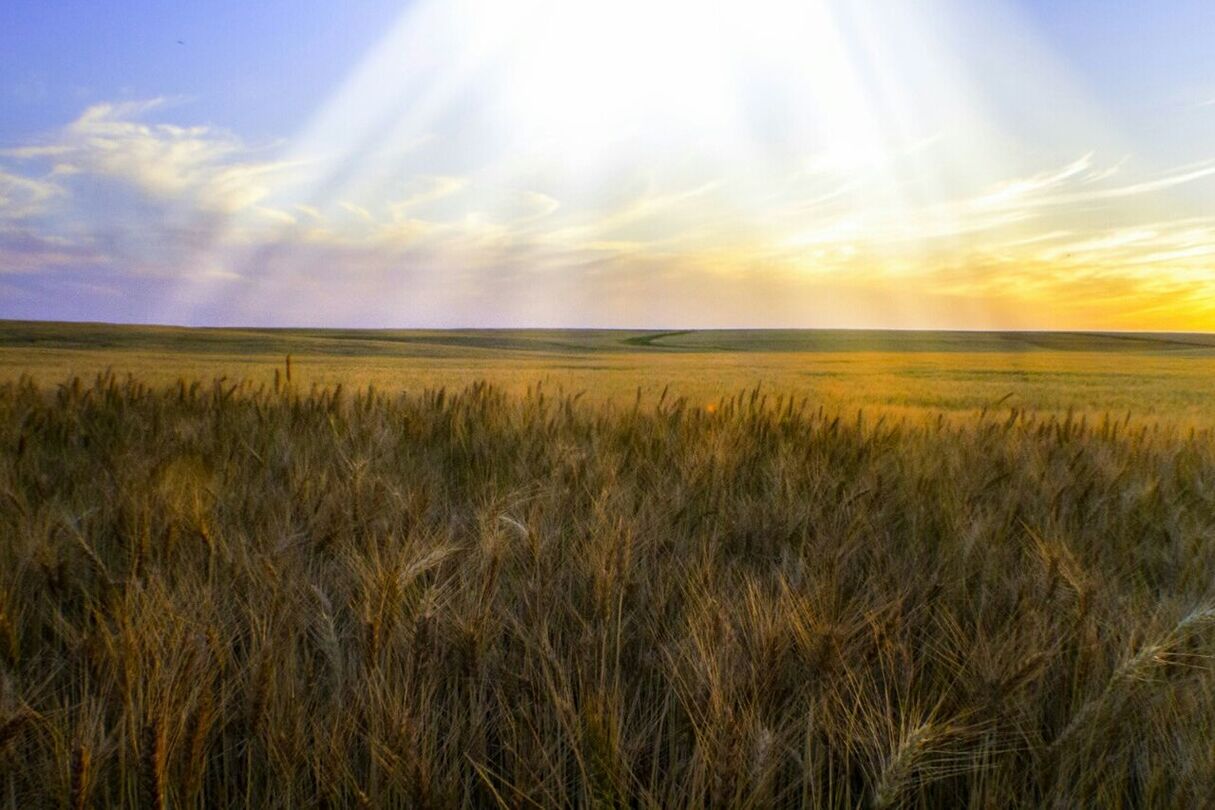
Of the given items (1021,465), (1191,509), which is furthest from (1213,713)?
(1021,465)

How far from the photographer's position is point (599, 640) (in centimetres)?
138

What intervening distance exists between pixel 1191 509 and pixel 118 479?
408 centimetres

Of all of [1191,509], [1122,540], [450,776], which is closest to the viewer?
[450,776]

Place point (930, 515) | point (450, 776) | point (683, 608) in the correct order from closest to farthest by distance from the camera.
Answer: point (450, 776) < point (683, 608) < point (930, 515)

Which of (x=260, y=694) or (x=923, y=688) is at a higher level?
(x=260, y=694)

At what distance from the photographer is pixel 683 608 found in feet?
5.10

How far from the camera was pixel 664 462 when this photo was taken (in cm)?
339

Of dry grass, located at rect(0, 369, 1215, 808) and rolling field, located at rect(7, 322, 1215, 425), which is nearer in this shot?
dry grass, located at rect(0, 369, 1215, 808)

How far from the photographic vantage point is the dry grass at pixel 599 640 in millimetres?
1038

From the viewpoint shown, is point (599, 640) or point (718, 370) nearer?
point (599, 640)

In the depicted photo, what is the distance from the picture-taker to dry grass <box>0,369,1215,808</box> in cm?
104

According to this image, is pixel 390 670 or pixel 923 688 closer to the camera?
pixel 390 670

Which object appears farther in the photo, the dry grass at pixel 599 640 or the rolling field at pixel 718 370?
the rolling field at pixel 718 370

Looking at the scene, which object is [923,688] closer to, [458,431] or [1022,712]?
[1022,712]
